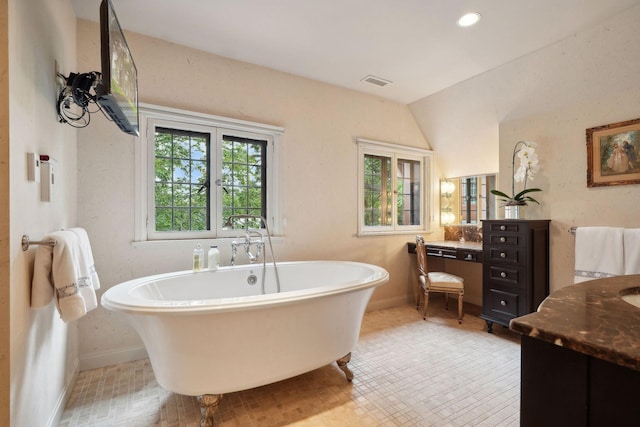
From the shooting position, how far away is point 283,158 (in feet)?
10.0

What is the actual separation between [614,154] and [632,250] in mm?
811

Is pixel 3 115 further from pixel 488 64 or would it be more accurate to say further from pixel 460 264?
pixel 460 264

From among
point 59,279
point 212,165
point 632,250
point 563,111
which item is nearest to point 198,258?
point 212,165

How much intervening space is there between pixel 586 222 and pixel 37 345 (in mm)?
3970

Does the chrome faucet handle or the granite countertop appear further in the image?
the chrome faucet handle

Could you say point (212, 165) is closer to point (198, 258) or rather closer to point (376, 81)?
point (198, 258)

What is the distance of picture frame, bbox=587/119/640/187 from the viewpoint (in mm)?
2381

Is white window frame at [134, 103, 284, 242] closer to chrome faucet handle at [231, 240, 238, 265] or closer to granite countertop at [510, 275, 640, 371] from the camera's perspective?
chrome faucet handle at [231, 240, 238, 265]

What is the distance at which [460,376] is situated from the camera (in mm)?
2184

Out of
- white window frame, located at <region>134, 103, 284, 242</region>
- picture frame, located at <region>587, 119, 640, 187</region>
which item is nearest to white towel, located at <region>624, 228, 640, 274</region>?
picture frame, located at <region>587, 119, 640, 187</region>

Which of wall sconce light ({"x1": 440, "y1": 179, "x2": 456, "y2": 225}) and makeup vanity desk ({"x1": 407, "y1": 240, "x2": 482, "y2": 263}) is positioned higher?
wall sconce light ({"x1": 440, "y1": 179, "x2": 456, "y2": 225})

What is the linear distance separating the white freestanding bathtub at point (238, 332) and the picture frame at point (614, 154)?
2.17 meters

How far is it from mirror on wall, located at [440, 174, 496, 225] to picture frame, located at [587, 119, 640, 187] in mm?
1094

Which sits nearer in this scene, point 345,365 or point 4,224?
point 4,224
